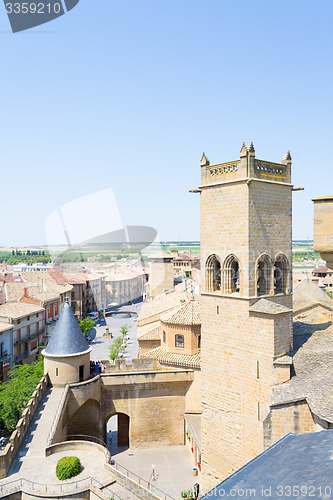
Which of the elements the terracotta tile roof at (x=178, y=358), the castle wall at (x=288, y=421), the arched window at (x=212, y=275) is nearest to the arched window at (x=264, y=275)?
the arched window at (x=212, y=275)

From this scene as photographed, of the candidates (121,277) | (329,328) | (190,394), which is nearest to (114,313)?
(121,277)

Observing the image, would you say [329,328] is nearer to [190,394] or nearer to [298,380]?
[298,380]

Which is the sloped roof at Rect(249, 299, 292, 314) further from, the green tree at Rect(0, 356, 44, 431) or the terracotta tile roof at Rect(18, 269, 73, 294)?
the terracotta tile roof at Rect(18, 269, 73, 294)

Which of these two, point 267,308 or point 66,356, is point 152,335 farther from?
point 267,308

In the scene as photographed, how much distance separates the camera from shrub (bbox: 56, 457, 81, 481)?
49.8ft

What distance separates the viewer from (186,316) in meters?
27.6

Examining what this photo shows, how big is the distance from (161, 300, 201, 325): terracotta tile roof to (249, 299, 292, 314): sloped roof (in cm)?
926

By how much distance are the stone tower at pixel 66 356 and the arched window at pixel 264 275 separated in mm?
11986

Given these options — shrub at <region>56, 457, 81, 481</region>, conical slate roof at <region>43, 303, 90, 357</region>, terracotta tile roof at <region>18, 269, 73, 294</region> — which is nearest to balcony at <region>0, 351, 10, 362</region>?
conical slate roof at <region>43, 303, 90, 357</region>

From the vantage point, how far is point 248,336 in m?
18.1

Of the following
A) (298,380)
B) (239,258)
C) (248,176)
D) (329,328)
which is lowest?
(298,380)

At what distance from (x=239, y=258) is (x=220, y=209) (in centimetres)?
259

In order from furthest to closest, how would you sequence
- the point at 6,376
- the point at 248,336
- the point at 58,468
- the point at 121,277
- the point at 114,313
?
the point at 121,277 → the point at 114,313 → the point at 6,376 → the point at 248,336 → the point at 58,468

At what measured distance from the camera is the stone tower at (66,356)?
24250mm
